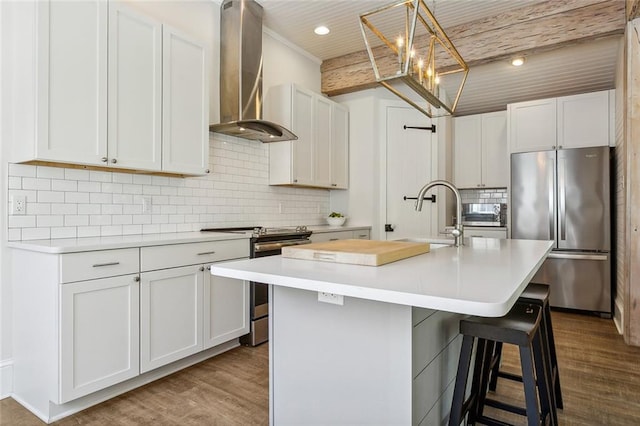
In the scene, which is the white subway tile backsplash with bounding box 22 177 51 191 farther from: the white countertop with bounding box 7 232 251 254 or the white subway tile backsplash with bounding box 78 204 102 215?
the white countertop with bounding box 7 232 251 254

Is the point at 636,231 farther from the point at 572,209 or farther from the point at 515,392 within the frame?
the point at 515,392

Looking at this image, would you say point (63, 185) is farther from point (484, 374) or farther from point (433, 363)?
point (484, 374)

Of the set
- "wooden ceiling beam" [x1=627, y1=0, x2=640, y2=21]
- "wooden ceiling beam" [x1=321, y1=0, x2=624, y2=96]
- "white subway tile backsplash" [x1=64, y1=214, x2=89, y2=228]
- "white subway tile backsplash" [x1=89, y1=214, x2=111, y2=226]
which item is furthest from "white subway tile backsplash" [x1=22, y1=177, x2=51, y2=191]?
"wooden ceiling beam" [x1=627, y1=0, x2=640, y2=21]

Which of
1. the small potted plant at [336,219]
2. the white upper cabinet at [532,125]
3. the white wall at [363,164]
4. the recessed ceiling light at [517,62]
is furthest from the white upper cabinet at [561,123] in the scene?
the small potted plant at [336,219]

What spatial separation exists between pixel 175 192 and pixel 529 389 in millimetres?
2750

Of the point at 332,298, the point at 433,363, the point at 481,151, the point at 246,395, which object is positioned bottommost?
the point at 246,395

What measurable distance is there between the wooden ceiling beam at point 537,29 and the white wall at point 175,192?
1891 mm

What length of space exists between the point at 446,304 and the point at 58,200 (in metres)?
2.50

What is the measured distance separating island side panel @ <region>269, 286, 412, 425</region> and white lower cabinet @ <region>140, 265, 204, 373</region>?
1.07 m

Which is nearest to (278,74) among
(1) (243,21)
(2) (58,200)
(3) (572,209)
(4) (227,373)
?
(1) (243,21)

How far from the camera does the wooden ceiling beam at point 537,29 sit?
3.29 meters

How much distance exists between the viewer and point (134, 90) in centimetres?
255

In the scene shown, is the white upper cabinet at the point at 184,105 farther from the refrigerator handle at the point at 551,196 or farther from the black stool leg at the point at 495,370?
the refrigerator handle at the point at 551,196

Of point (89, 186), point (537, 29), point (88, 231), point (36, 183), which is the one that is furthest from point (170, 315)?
point (537, 29)
